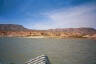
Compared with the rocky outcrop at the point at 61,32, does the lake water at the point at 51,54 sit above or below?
below

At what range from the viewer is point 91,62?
5.52 metres

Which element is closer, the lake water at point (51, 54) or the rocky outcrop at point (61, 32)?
the lake water at point (51, 54)

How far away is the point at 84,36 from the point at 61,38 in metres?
5.04

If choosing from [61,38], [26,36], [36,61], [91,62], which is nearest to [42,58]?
[36,61]

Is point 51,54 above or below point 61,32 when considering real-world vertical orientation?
below

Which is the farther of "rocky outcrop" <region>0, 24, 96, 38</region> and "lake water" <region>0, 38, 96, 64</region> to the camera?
"rocky outcrop" <region>0, 24, 96, 38</region>

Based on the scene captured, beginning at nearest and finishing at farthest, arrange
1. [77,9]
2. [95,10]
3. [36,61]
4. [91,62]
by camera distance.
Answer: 1. [36,61]
2. [91,62]
3. [95,10]
4. [77,9]

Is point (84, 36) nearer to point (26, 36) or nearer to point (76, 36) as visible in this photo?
point (76, 36)

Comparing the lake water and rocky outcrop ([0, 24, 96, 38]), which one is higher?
rocky outcrop ([0, 24, 96, 38])

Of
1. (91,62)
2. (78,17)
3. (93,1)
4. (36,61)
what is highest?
(93,1)

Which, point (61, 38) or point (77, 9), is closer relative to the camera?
point (77, 9)

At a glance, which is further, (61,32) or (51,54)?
(61,32)

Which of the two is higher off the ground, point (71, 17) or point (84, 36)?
point (71, 17)

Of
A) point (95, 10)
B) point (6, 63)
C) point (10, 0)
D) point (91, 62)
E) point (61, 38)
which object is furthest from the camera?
point (61, 38)
